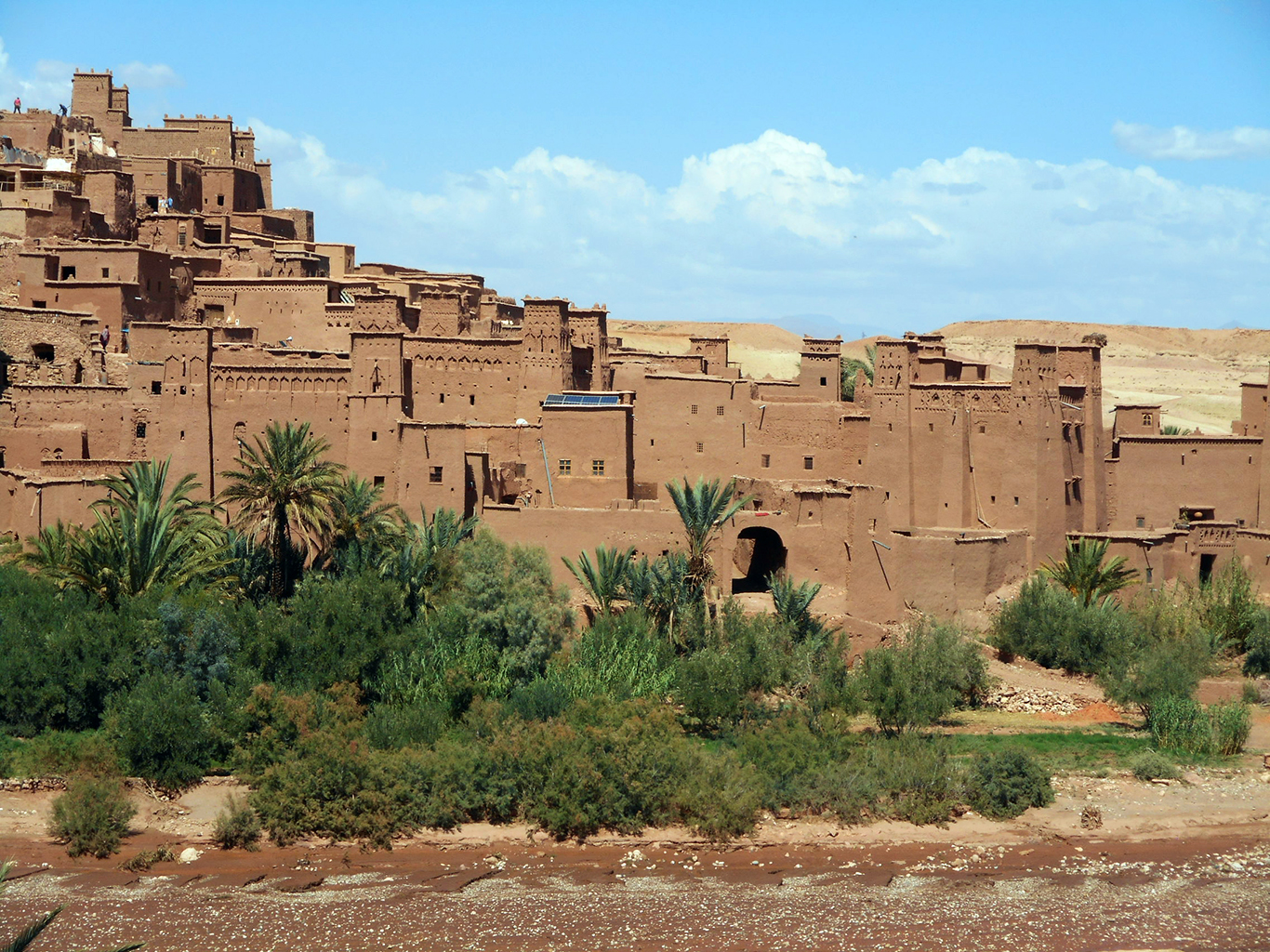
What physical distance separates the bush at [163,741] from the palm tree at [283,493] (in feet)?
13.1

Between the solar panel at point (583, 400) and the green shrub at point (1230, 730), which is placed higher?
the solar panel at point (583, 400)

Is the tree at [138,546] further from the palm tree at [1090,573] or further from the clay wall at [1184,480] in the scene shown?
the clay wall at [1184,480]

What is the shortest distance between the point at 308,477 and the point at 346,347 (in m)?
8.10

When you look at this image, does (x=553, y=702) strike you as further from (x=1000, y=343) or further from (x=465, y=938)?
(x=1000, y=343)

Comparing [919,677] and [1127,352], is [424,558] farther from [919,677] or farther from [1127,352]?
[1127,352]

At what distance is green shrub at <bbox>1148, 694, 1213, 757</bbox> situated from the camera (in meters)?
28.0

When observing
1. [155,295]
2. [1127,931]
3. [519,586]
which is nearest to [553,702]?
[519,586]

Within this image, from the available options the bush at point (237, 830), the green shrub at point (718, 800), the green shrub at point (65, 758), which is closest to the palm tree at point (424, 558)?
the green shrub at point (65, 758)

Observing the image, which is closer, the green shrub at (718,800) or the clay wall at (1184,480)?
the green shrub at (718,800)

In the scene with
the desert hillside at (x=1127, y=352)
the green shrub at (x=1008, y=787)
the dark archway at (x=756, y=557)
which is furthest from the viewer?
the desert hillside at (x=1127, y=352)

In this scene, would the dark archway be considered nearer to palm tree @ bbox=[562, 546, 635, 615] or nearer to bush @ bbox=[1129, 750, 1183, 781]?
palm tree @ bbox=[562, 546, 635, 615]

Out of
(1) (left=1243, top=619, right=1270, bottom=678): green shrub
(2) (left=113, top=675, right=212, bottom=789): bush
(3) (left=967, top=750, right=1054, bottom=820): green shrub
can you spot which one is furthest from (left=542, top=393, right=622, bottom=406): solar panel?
(1) (left=1243, top=619, right=1270, bottom=678): green shrub

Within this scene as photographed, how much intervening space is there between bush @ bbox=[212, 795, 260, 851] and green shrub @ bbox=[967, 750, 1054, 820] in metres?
10.2

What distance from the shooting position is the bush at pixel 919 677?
2764cm
